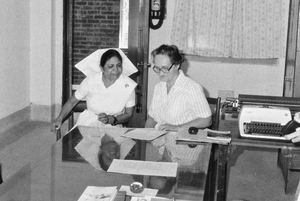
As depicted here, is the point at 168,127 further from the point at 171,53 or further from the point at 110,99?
the point at 110,99

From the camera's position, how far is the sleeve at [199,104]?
3232 mm

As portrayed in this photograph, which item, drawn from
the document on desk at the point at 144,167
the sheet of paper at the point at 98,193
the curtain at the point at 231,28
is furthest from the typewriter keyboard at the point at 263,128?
the curtain at the point at 231,28

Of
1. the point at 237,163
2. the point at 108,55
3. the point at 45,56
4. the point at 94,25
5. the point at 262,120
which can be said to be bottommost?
the point at 237,163

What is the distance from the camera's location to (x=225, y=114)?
3.40 m

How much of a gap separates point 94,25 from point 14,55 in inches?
35.2

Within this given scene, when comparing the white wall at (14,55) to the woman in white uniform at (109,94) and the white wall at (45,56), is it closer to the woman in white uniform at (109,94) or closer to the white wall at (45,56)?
the white wall at (45,56)

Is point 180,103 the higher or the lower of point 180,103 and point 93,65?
the lower

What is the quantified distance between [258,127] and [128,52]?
2.23 m

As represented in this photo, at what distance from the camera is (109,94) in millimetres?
3594

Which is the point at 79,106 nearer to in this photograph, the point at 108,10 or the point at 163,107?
the point at 163,107

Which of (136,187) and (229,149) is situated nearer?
(136,187)

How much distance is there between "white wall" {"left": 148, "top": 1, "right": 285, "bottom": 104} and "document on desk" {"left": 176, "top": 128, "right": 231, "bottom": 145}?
6.57 ft

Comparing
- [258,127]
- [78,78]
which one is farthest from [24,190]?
[78,78]

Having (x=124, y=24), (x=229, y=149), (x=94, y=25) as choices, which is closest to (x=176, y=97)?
(x=229, y=149)
